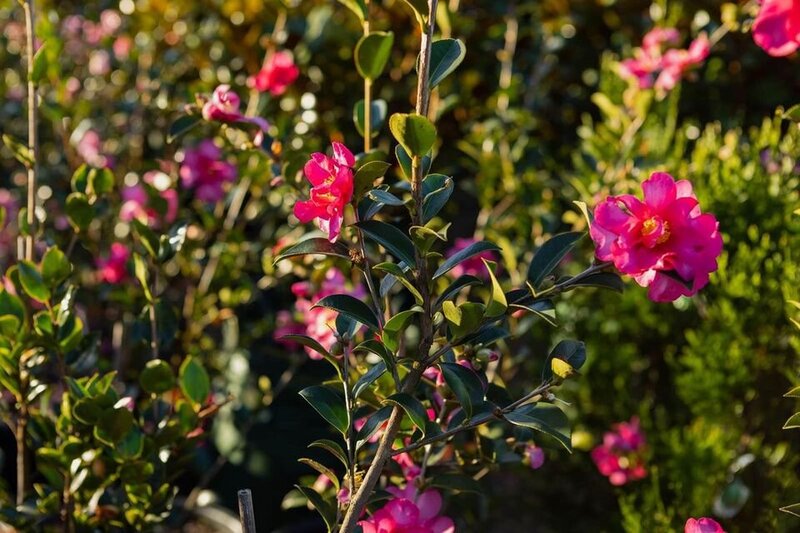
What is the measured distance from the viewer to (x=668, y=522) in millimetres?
1626

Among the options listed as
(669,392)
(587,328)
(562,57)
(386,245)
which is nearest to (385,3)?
(562,57)

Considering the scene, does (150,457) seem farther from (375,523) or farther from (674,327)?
(674,327)

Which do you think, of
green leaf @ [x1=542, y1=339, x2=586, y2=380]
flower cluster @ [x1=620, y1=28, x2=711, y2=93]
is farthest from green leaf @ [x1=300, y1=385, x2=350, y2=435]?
flower cluster @ [x1=620, y1=28, x2=711, y2=93]

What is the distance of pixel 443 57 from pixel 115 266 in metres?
1.39

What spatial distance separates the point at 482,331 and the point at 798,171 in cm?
99

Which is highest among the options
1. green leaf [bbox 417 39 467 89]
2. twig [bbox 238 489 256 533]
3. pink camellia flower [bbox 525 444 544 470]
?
green leaf [bbox 417 39 467 89]

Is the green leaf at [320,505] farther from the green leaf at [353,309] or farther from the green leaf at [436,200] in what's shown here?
the green leaf at [436,200]

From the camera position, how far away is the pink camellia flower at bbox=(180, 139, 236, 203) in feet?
6.78

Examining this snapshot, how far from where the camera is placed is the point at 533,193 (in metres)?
2.02

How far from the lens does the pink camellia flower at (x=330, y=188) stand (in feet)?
3.16

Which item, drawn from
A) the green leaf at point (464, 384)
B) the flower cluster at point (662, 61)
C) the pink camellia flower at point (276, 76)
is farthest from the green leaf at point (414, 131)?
the flower cluster at point (662, 61)

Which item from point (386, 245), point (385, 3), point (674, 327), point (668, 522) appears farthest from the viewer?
point (385, 3)

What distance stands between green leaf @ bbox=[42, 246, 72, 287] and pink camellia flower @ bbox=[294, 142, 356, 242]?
544 mm

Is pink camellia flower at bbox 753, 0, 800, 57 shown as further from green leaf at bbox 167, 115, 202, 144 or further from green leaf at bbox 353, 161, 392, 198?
green leaf at bbox 167, 115, 202, 144
